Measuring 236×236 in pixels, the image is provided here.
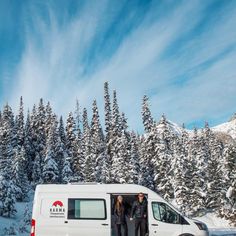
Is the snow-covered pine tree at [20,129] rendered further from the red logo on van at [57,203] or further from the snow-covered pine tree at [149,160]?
the red logo on van at [57,203]

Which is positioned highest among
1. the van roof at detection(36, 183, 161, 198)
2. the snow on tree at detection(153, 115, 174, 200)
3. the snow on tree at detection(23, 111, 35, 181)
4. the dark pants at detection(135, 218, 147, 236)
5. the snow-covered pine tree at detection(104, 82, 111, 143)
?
the snow-covered pine tree at detection(104, 82, 111, 143)

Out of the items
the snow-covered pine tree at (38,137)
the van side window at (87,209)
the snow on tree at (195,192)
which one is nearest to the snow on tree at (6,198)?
the snow on tree at (195,192)

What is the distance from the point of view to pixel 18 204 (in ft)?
149

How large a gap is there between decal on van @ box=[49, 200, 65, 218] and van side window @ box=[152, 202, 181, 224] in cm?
382

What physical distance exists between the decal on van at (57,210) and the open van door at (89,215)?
0.29 meters

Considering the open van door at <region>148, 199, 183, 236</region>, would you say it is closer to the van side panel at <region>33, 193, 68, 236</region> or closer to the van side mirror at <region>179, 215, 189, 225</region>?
the van side mirror at <region>179, 215, 189, 225</region>

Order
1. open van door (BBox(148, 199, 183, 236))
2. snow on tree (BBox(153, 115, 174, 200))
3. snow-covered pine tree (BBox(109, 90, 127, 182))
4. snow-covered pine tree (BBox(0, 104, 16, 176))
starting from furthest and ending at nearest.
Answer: snow-covered pine tree (BBox(0, 104, 16, 176)) < snow-covered pine tree (BBox(109, 90, 127, 182)) < snow on tree (BBox(153, 115, 174, 200)) < open van door (BBox(148, 199, 183, 236))

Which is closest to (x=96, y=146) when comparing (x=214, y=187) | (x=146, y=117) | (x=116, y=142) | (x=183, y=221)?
(x=116, y=142)

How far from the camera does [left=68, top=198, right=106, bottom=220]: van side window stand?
604 inches

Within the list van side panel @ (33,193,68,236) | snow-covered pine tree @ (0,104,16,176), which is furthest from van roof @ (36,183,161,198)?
snow-covered pine tree @ (0,104,16,176)

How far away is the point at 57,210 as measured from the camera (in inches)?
605

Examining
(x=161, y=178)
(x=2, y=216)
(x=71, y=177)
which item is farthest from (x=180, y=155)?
(x=2, y=216)

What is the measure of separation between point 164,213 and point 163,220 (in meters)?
0.29

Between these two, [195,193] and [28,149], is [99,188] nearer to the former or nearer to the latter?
[195,193]
